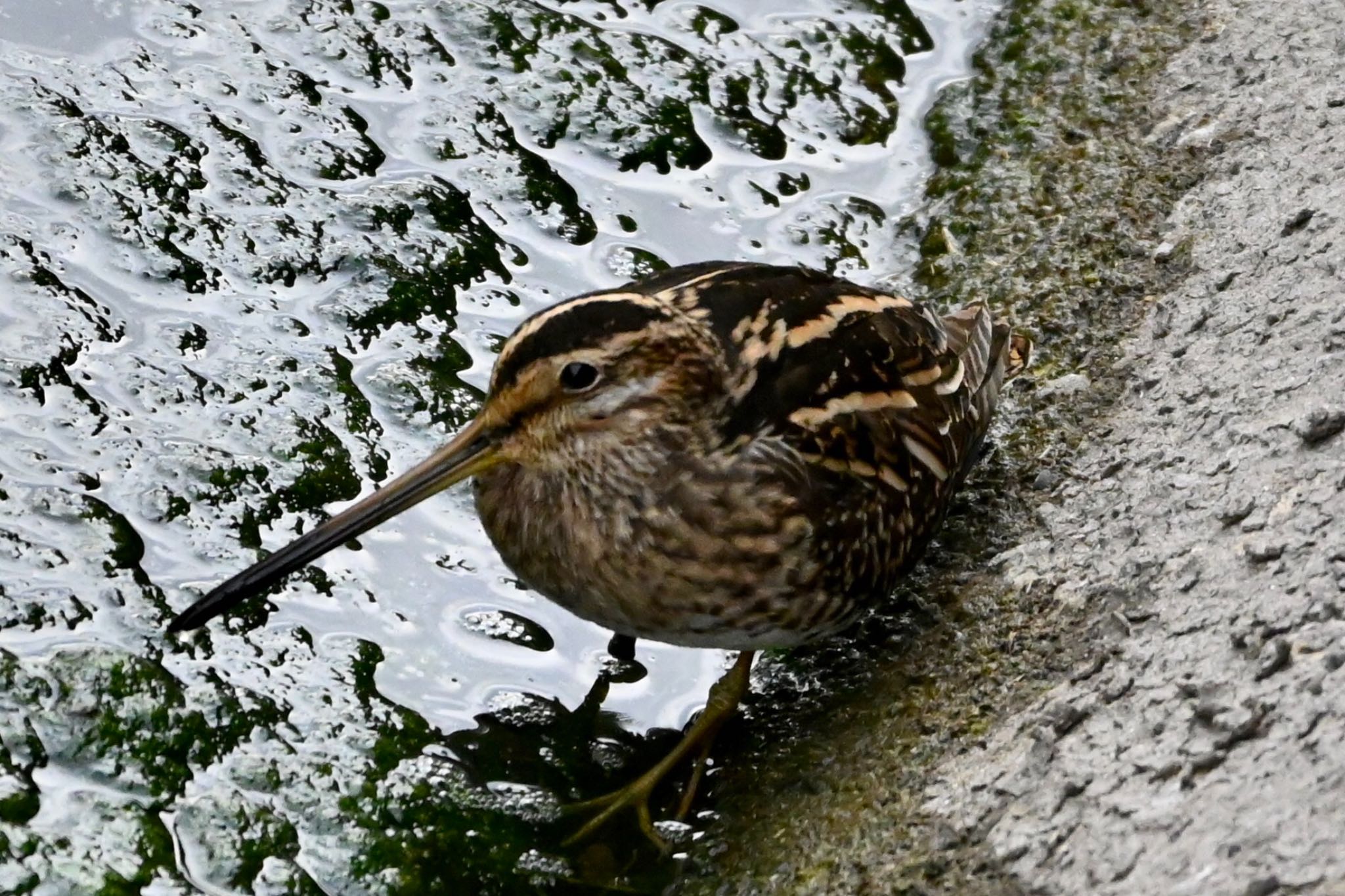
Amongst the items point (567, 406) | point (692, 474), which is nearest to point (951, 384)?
point (692, 474)

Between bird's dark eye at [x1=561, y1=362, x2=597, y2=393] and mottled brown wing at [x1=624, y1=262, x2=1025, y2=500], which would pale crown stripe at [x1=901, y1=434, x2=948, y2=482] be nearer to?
mottled brown wing at [x1=624, y1=262, x2=1025, y2=500]

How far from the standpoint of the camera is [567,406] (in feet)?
11.1

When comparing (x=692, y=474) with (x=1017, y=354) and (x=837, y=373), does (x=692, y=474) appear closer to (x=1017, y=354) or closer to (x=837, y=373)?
(x=837, y=373)

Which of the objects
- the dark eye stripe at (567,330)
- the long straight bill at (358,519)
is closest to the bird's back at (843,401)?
the dark eye stripe at (567,330)

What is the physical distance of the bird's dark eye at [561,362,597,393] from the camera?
332cm

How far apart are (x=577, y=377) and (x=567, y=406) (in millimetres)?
76

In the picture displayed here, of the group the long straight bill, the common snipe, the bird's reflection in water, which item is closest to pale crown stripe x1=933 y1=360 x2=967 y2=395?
the common snipe

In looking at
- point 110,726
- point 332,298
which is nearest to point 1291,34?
point 332,298

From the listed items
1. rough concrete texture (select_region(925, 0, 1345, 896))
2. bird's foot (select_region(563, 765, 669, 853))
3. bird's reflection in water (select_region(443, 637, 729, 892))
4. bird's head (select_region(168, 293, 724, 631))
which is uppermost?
rough concrete texture (select_region(925, 0, 1345, 896))

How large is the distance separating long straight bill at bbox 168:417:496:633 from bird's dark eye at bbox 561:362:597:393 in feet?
0.60

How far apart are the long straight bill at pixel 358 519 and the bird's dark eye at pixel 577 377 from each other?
182mm

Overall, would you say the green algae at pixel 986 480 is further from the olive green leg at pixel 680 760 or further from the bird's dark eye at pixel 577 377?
the bird's dark eye at pixel 577 377

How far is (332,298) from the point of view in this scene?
4145 mm

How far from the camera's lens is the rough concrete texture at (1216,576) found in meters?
2.53
